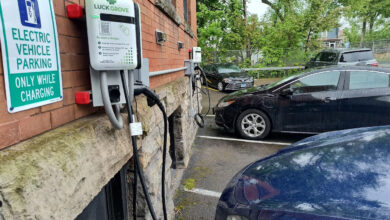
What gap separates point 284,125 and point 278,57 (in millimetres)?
13906

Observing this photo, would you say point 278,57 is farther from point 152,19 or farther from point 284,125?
point 152,19

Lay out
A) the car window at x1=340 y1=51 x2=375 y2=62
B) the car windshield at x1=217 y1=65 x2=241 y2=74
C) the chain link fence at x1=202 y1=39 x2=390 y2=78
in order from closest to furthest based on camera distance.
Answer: the car window at x1=340 y1=51 x2=375 y2=62, the car windshield at x1=217 y1=65 x2=241 y2=74, the chain link fence at x1=202 y1=39 x2=390 y2=78

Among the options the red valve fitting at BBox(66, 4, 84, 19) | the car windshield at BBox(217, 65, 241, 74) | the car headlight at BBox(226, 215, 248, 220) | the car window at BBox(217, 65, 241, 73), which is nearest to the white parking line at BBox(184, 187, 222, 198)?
the car headlight at BBox(226, 215, 248, 220)

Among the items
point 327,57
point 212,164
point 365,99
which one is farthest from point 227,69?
point 212,164

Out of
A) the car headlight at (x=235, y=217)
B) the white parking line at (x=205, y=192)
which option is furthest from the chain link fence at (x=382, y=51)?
the car headlight at (x=235, y=217)

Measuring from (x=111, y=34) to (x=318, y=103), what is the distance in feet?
16.3

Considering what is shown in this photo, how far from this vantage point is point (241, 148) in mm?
5699

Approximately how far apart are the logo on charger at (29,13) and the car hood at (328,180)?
1633 millimetres

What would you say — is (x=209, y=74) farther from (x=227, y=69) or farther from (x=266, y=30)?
(x=266, y=30)

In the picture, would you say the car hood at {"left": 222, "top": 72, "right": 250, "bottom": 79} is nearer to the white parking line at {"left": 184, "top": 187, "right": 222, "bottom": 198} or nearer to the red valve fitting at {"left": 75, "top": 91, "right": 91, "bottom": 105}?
the white parking line at {"left": 184, "top": 187, "right": 222, "bottom": 198}

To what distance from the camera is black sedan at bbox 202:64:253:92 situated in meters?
13.4

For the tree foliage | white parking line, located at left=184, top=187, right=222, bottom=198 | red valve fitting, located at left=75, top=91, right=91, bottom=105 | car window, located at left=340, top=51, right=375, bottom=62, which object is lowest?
white parking line, located at left=184, top=187, right=222, bottom=198

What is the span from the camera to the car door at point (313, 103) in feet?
18.5

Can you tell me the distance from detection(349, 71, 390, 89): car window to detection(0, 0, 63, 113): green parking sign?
18.2ft
